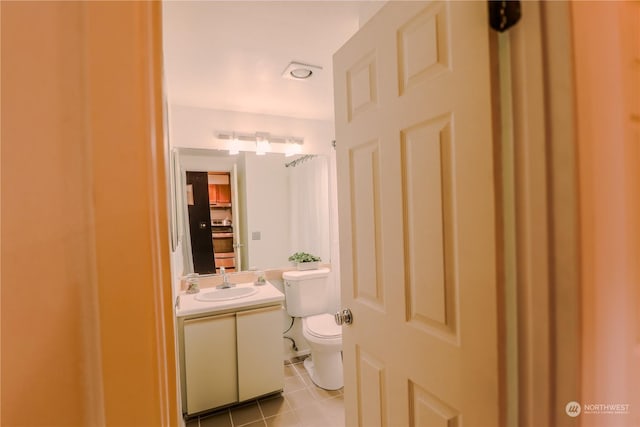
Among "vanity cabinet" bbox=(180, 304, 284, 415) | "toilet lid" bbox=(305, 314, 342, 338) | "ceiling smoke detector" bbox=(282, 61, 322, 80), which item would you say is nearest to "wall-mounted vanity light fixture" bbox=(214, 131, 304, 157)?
"ceiling smoke detector" bbox=(282, 61, 322, 80)

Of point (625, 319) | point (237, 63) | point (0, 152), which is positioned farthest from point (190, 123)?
point (625, 319)

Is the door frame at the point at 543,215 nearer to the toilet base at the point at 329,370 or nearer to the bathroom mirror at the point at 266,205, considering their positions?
the toilet base at the point at 329,370

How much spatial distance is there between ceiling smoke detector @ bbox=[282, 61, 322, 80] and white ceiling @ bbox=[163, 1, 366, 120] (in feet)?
0.12

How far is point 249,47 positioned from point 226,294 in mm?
1728

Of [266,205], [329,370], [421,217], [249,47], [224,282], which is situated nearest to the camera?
[421,217]

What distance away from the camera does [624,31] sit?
0.63 metres

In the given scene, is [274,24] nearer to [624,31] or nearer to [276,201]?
[624,31]

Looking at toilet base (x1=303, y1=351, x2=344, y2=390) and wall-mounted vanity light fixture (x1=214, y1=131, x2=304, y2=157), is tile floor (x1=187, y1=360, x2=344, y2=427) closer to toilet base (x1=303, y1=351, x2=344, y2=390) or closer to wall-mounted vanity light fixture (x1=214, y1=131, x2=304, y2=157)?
toilet base (x1=303, y1=351, x2=344, y2=390)

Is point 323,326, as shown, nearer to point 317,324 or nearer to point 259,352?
point 317,324

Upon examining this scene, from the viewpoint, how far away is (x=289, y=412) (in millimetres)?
1895

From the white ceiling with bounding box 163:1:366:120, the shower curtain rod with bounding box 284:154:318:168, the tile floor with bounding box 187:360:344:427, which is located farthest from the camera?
the shower curtain rod with bounding box 284:154:318:168

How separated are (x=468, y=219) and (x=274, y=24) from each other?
50.7 inches

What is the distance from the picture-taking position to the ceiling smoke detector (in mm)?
1684

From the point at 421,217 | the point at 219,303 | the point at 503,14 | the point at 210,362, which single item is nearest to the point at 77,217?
the point at 421,217
